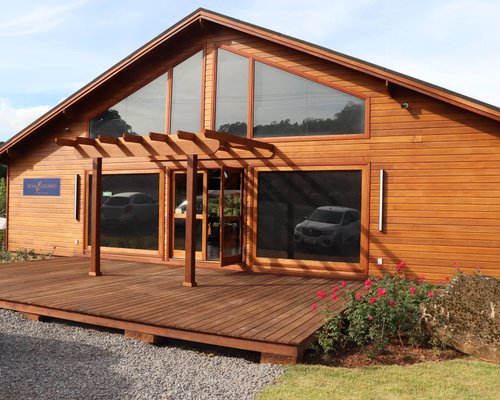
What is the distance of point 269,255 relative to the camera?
9.02 metres

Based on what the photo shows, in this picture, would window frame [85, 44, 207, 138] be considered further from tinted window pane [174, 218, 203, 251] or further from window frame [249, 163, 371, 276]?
window frame [249, 163, 371, 276]

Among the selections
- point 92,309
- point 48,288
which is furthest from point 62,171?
point 92,309

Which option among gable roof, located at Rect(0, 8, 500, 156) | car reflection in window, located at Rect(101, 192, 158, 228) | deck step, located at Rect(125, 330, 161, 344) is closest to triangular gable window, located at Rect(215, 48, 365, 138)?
gable roof, located at Rect(0, 8, 500, 156)

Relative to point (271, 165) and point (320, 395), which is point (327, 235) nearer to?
point (271, 165)

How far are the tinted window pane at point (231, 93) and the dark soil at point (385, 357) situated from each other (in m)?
5.44

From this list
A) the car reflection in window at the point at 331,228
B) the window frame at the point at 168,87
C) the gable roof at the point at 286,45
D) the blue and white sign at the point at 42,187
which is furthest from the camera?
the blue and white sign at the point at 42,187

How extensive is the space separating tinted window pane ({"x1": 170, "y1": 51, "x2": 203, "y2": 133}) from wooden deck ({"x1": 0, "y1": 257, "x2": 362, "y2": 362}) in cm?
318

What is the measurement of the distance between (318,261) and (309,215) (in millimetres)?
892

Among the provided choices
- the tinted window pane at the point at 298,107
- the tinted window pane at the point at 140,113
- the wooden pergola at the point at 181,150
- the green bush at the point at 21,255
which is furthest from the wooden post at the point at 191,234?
the green bush at the point at 21,255

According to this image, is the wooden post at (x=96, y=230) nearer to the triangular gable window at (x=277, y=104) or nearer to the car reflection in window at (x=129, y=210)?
the car reflection in window at (x=129, y=210)

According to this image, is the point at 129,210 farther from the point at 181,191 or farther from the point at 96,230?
the point at 96,230

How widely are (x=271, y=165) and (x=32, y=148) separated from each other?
281 inches

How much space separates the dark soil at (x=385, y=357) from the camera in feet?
15.5

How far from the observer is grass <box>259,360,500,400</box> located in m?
3.79
